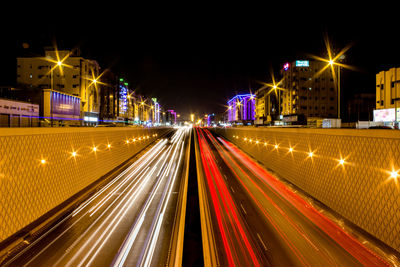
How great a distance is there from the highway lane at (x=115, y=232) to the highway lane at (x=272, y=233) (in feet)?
6.11

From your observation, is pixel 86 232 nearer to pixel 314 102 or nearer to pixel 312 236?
pixel 312 236

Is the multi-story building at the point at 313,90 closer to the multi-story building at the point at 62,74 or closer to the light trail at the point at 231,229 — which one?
the multi-story building at the point at 62,74

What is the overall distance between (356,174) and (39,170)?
1493cm

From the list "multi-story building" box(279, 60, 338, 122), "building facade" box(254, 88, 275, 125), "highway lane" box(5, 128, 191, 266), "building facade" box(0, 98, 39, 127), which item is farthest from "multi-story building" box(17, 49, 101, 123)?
"building facade" box(254, 88, 275, 125)

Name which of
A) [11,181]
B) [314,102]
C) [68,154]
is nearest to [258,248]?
[11,181]

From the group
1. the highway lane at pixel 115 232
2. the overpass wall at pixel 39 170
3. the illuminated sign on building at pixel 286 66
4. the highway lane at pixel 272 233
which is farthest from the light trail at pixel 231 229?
the illuminated sign on building at pixel 286 66

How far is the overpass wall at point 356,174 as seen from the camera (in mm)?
8398

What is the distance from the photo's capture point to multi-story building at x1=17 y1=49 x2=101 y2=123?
61.7m

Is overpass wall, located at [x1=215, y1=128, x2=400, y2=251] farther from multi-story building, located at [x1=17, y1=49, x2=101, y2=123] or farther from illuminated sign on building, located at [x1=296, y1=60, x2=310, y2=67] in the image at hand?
illuminated sign on building, located at [x1=296, y1=60, x2=310, y2=67]

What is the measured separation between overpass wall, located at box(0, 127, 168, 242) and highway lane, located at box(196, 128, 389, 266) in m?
7.94

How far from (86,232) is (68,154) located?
5822mm

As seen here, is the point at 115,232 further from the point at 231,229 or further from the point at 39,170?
the point at 231,229

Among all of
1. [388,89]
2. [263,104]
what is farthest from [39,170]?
[263,104]

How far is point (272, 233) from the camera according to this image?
9.87m
